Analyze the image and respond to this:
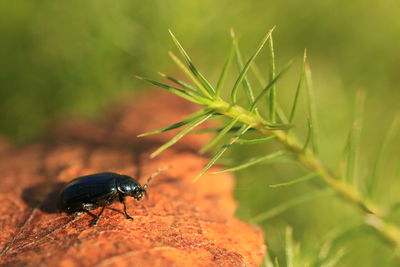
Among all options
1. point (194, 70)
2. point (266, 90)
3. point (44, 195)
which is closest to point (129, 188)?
point (44, 195)

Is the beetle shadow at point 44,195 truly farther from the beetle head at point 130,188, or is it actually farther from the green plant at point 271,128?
the green plant at point 271,128

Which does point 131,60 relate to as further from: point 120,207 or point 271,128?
point 271,128

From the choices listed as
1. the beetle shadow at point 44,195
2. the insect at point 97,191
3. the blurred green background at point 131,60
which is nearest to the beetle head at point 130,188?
the insect at point 97,191

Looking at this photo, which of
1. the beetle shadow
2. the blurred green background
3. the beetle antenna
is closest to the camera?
the beetle shadow

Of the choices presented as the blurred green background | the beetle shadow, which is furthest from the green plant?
the blurred green background

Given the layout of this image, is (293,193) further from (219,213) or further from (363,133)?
(219,213)

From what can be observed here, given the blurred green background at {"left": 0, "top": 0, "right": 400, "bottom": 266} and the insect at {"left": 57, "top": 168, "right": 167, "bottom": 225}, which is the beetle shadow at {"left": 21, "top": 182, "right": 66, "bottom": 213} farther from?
the blurred green background at {"left": 0, "top": 0, "right": 400, "bottom": 266}

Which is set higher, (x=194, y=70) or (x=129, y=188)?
(x=194, y=70)
